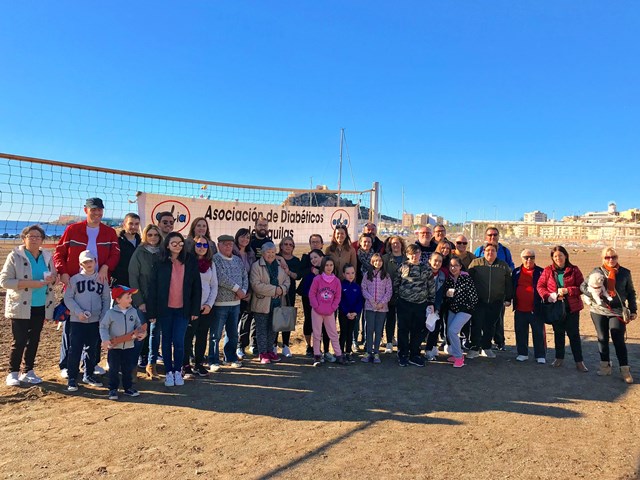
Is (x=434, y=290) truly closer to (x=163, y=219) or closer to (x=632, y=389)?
(x=632, y=389)

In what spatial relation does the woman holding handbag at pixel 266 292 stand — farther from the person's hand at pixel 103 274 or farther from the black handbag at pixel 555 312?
the black handbag at pixel 555 312

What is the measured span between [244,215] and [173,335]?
11.1 ft

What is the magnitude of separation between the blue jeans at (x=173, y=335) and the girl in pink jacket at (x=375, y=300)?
253 centimetres

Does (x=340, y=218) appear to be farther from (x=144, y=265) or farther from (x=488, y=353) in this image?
(x=144, y=265)

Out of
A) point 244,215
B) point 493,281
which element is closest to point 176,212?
point 244,215

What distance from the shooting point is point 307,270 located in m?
6.18

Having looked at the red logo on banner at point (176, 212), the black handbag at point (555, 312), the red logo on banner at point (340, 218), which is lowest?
the black handbag at point (555, 312)

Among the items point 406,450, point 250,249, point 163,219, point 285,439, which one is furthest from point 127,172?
point 406,450

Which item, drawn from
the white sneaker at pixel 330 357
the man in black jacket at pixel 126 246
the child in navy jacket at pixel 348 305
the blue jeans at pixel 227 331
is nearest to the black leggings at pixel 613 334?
the child in navy jacket at pixel 348 305

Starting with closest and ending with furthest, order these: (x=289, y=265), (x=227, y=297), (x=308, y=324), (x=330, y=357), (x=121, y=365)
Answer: (x=121, y=365), (x=227, y=297), (x=330, y=357), (x=289, y=265), (x=308, y=324)

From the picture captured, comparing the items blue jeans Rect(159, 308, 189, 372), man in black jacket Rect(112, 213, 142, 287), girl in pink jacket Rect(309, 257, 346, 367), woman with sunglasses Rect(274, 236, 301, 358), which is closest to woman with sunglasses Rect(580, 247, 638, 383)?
girl in pink jacket Rect(309, 257, 346, 367)

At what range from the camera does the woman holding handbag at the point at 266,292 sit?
5.68m

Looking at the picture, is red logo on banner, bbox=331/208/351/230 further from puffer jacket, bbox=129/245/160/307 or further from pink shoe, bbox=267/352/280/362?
puffer jacket, bbox=129/245/160/307

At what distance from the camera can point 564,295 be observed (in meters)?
5.73
